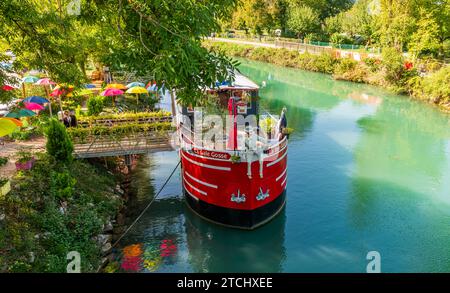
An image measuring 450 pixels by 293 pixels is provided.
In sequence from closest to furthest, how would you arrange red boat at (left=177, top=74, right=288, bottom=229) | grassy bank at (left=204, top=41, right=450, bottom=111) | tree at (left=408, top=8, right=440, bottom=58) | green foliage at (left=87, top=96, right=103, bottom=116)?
1. red boat at (left=177, top=74, right=288, bottom=229)
2. green foliage at (left=87, top=96, right=103, bottom=116)
3. grassy bank at (left=204, top=41, right=450, bottom=111)
4. tree at (left=408, top=8, right=440, bottom=58)

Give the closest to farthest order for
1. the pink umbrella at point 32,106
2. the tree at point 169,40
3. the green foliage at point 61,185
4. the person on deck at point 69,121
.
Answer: the tree at point 169,40 < the green foliage at point 61,185 < the pink umbrella at point 32,106 < the person on deck at point 69,121

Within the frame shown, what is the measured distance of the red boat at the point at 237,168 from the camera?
565 inches

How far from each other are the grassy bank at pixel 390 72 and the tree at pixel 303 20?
956 centimetres

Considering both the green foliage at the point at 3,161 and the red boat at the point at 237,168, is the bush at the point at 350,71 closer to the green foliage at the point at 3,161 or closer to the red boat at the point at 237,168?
the red boat at the point at 237,168

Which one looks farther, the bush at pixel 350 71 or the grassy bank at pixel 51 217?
the bush at pixel 350 71

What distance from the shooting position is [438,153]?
24.8m

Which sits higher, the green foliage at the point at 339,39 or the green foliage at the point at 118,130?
the green foliage at the point at 339,39

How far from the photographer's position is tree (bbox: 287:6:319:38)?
218 ft

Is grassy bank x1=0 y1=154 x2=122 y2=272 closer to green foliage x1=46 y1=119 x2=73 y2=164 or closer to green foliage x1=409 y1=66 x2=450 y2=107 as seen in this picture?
green foliage x1=46 y1=119 x2=73 y2=164

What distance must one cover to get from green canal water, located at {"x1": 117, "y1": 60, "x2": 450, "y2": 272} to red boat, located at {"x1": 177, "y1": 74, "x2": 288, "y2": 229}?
2.44ft

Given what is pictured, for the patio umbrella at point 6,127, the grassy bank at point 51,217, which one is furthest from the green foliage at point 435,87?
the patio umbrella at point 6,127

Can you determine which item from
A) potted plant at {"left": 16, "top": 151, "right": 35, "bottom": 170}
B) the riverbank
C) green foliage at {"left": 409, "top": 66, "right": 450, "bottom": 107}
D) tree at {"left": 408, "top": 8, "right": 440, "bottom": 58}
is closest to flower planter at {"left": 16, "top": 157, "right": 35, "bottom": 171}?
potted plant at {"left": 16, "top": 151, "right": 35, "bottom": 170}
